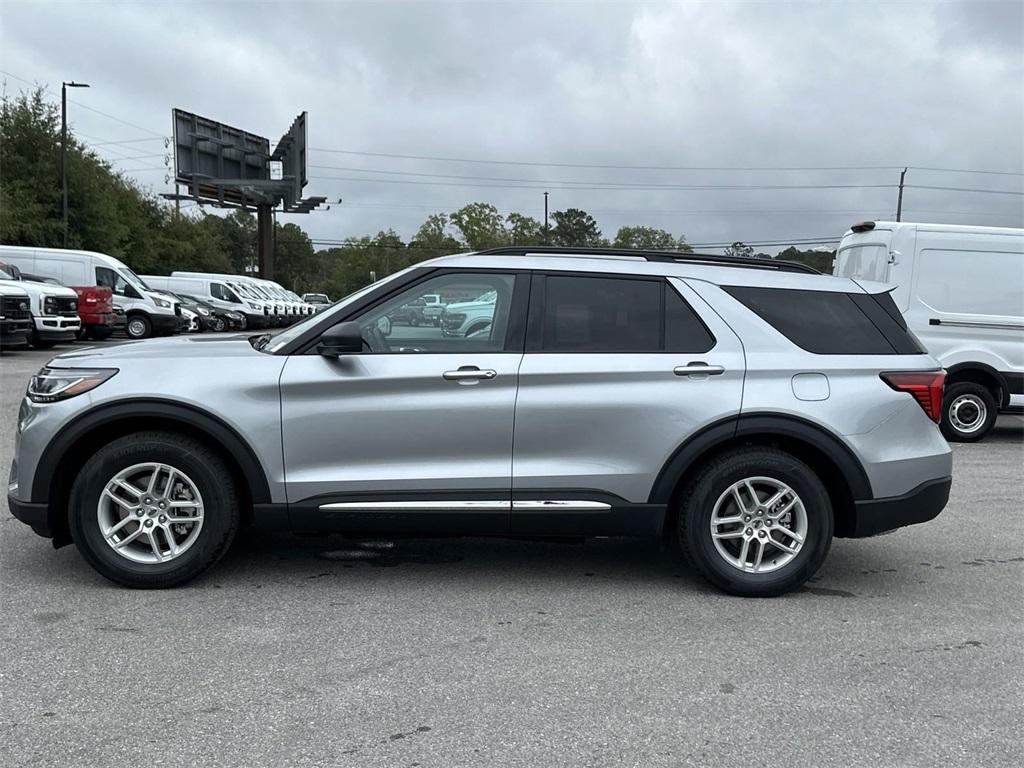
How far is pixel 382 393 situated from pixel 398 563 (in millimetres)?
1148

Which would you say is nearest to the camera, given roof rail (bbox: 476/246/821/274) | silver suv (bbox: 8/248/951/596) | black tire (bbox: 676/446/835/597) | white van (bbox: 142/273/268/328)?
silver suv (bbox: 8/248/951/596)

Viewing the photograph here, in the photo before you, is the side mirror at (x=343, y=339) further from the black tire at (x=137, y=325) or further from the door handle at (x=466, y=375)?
the black tire at (x=137, y=325)

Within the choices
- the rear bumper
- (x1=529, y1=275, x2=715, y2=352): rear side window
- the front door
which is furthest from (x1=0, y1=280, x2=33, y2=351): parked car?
the rear bumper

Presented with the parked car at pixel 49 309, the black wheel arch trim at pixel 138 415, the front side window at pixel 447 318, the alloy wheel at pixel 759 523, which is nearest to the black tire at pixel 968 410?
the alloy wheel at pixel 759 523

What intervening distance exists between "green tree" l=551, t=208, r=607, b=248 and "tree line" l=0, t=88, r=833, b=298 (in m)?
0.13

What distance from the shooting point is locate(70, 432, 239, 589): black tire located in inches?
167

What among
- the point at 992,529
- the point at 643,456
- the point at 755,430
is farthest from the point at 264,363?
the point at 992,529

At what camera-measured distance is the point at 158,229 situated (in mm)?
56781

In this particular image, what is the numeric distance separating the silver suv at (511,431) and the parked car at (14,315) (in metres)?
14.3

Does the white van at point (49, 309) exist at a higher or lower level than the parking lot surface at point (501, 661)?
higher

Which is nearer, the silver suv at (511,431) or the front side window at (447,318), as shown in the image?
the silver suv at (511,431)

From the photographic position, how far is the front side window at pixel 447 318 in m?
4.41

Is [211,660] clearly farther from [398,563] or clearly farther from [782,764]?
[782,764]

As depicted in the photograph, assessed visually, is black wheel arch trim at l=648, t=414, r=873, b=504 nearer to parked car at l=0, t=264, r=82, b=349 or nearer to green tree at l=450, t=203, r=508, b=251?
parked car at l=0, t=264, r=82, b=349
